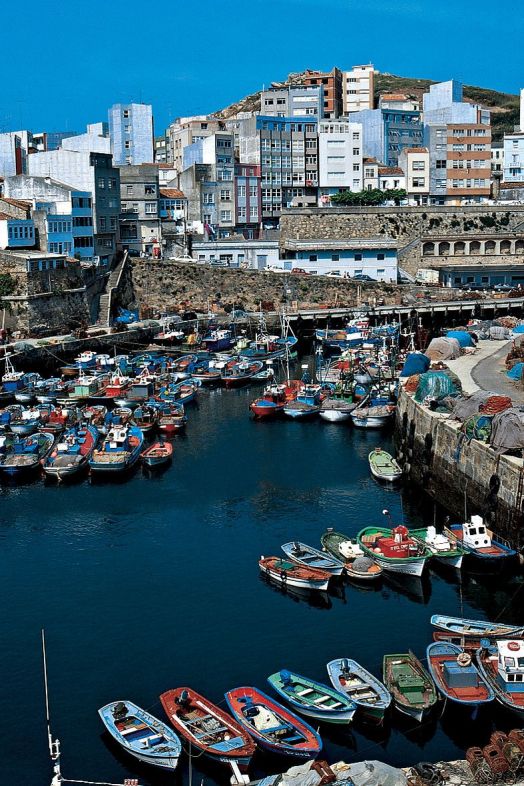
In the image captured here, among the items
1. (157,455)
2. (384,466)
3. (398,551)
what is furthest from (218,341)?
(398,551)

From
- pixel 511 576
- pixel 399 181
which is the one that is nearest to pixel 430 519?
pixel 511 576

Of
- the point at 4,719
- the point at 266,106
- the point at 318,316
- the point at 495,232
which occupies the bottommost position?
the point at 4,719

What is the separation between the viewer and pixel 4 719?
23906 mm

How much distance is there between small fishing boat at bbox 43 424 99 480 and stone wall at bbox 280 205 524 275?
1995 inches

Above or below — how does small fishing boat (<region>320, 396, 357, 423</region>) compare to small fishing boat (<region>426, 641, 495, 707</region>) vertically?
above

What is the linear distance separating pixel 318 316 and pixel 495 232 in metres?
25.1

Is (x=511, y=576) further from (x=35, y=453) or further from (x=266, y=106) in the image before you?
(x=266, y=106)

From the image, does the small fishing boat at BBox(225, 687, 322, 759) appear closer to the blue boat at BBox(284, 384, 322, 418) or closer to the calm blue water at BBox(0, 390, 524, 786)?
the calm blue water at BBox(0, 390, 524, 786)

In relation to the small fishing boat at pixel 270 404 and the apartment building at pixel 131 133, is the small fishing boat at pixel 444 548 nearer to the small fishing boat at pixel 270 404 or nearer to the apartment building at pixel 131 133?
the small fishing boat at pixel 270 404

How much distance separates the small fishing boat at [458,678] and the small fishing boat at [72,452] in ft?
68.6

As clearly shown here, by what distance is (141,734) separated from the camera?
22328 millimetres

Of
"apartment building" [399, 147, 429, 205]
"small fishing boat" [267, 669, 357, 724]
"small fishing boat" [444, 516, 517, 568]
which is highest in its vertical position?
"apartment building" [399, 147, 429, 205]

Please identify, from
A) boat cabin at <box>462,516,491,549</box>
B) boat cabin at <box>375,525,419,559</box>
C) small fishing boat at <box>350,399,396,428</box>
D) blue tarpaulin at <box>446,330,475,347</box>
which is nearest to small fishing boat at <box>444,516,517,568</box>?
boat cabin at <box>462,516,491,549</box>

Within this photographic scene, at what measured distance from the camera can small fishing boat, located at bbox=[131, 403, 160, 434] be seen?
160ft
